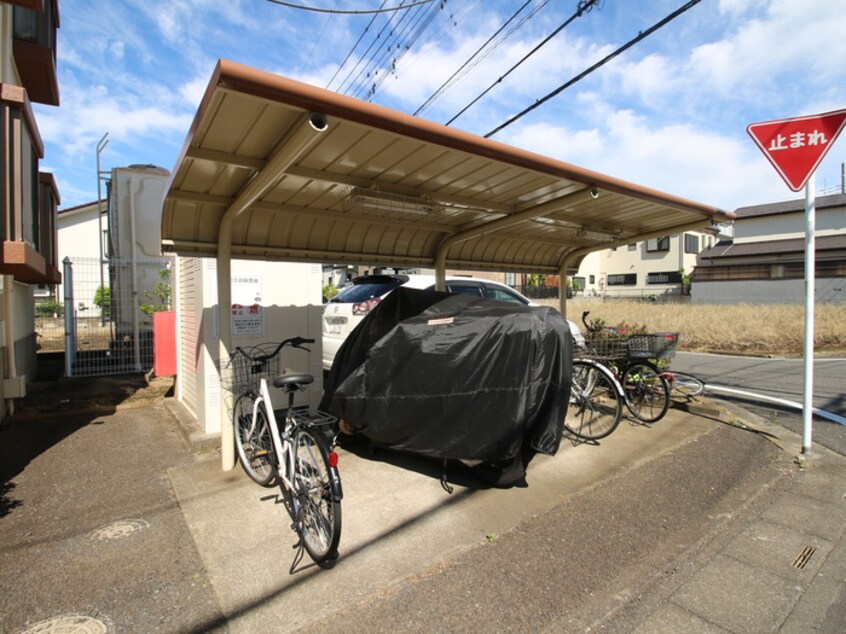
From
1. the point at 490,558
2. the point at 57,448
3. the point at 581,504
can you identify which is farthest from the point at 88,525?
the point at 581,504

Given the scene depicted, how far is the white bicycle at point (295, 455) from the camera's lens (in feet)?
8.42

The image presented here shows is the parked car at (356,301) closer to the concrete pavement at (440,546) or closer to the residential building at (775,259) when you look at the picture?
the concrete pavement at (440,546)

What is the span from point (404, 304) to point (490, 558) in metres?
2.11

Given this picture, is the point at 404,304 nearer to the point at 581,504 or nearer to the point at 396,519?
the point at 396,519

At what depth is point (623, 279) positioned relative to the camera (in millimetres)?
39312

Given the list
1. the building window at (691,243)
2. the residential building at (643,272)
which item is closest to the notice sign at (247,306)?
the residential building at (643,272)

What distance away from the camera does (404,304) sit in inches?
156

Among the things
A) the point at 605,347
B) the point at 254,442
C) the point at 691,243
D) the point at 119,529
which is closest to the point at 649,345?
the point at 605,347

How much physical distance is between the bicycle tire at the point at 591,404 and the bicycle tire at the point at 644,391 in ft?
1.49

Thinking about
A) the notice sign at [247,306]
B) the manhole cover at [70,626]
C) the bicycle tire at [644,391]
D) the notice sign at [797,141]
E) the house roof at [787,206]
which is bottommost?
the manhole cover at [70,626]

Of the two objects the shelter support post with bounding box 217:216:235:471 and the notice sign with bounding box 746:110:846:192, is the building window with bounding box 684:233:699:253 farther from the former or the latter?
the shelter support post with bounding box 217:216:235:471

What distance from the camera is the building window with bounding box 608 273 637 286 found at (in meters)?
38.5

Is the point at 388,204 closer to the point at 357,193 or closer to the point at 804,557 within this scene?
the point at 357,193

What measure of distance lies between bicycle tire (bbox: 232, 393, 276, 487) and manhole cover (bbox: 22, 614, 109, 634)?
131 cm
